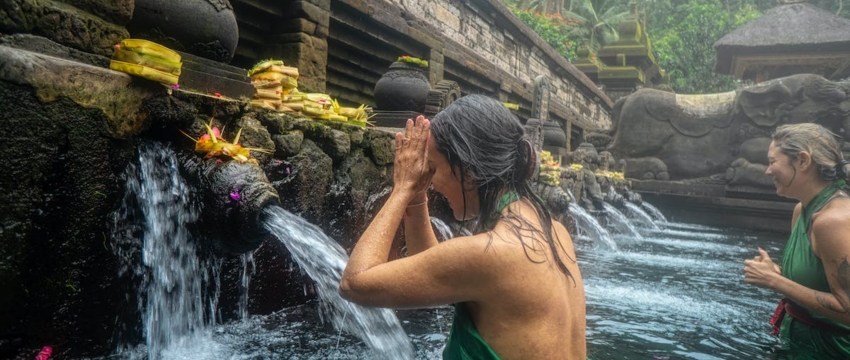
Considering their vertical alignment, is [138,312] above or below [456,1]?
below

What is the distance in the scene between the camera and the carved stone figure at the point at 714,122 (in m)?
12.4

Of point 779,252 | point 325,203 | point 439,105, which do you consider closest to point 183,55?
point 325,203

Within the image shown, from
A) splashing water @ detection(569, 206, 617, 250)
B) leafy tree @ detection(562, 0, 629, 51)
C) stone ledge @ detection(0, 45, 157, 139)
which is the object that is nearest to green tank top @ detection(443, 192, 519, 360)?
stone ledge @ detection(0, 45, 157, 139)

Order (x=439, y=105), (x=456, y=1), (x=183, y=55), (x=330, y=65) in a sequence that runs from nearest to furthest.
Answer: (x=183, y=55) → (x=439, y=105) → (x=330, y=65) → (x=456, y=1)

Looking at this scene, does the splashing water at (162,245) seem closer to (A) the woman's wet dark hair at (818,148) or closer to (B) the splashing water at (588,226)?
(A) the woman's wet dark hair at (818,148)

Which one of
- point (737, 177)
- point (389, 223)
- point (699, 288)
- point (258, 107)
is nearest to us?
point (389, 223)

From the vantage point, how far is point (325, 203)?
360cm

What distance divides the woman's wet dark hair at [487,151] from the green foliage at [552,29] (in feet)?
74.9

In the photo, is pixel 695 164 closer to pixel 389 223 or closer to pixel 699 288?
pixel 699 288

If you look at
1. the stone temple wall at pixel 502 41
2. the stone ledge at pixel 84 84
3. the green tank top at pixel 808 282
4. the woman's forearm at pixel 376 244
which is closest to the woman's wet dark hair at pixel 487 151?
the woman's forearm at pixel 376 244

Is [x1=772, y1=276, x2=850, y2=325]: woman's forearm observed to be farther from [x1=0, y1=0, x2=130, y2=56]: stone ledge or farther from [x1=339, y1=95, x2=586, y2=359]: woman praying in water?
[x1=0, y1=0, x2=130, y2=56]: stone ledge

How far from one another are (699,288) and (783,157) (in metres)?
2.78

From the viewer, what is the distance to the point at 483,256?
147 cm

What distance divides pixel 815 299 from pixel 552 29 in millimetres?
23904
